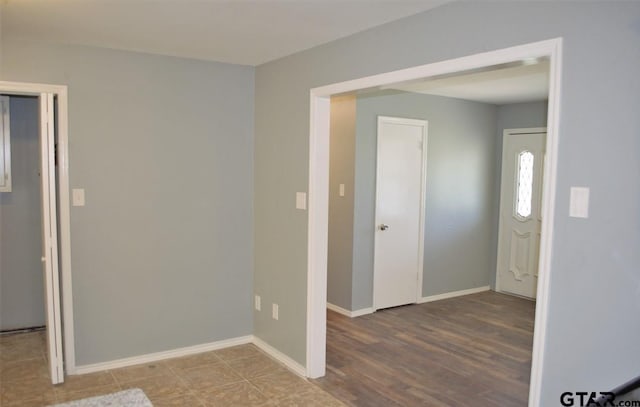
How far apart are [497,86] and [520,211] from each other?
6.12 ft

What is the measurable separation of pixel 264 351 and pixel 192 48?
2.42 m

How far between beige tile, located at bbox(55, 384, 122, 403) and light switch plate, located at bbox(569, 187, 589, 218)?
294cm

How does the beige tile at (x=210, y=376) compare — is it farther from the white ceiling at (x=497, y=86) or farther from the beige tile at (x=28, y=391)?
the white ceiling at (x=497, y=86)

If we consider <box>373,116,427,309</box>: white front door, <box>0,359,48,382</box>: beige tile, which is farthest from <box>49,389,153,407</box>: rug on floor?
<box>373,116,427,309</box>: white front door

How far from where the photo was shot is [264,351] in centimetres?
398

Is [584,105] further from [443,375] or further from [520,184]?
[520,184]

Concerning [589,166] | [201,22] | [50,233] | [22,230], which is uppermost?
[201,22]

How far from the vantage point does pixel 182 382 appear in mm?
3395

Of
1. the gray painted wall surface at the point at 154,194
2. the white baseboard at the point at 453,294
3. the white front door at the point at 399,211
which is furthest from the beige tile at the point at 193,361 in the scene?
the white baseboard at the point at 453,294

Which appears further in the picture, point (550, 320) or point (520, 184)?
point (520, 184)

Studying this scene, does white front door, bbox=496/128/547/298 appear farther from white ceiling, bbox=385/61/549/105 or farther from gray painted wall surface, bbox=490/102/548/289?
white ceiling, bbox=385/61/549/105

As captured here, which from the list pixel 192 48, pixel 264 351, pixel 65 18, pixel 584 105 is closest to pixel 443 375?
pixel 264 351

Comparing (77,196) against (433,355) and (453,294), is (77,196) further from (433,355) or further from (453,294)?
(453,294)

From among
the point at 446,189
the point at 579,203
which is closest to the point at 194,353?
the point at 579,203
